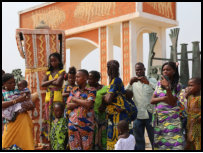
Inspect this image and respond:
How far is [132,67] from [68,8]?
5.31 m

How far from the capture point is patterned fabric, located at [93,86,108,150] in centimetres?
450

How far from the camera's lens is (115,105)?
4238mm

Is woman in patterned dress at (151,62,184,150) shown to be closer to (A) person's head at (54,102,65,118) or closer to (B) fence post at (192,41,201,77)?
(A) person's head at (54,102,65,118)

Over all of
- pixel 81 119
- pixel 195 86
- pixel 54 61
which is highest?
pixel 54 61

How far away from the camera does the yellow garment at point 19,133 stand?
4.38 m

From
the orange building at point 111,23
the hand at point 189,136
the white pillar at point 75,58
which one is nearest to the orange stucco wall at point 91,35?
the orange building at point 111,23

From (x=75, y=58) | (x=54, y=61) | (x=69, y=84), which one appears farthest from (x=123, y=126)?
(x=75, y=58)

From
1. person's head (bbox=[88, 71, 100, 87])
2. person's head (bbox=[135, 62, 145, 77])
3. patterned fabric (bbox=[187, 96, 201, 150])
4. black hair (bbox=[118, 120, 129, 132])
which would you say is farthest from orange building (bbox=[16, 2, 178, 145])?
black hair (bbox=[118, 120, 129, 132])

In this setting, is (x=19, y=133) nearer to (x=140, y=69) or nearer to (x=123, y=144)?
(x=123, y=144)

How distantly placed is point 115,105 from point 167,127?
778 mm

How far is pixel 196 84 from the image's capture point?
4289 mm

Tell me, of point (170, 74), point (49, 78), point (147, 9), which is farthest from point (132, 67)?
point (170, 74)

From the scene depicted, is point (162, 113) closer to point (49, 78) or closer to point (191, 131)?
point (191, 131)

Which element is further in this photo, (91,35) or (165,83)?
(91,35)
